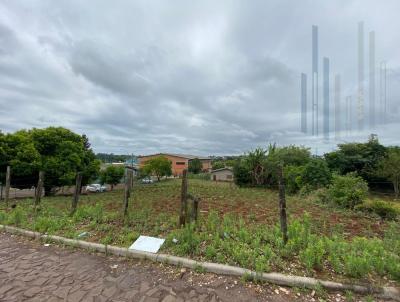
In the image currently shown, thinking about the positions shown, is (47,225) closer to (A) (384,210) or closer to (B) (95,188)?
(A) (384,210)

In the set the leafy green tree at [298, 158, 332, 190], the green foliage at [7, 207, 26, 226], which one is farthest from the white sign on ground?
the leafy green tree at [298, 158, 332, 190]

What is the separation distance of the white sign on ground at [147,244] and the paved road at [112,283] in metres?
0.24

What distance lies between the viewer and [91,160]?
2181cm

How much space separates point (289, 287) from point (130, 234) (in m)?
2.82

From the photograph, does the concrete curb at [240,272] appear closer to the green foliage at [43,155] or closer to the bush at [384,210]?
the bush at [384,210]

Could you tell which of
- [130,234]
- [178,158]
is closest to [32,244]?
[130,234]

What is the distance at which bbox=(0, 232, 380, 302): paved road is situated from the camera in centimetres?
268

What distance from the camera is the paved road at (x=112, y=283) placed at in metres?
2.68

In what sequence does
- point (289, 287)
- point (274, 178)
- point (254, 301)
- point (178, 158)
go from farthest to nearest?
point (178, 158), point (274, 178), point (289, 287), point (254, 301)

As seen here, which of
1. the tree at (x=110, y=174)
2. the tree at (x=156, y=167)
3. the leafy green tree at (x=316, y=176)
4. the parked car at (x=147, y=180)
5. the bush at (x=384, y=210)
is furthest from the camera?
the tree at (x=156, y=167)

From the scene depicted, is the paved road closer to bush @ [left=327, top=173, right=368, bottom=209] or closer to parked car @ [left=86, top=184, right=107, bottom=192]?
bush @ [left=327, top=173, right=368, bottom=209]

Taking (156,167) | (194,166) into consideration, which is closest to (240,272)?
(156,167)

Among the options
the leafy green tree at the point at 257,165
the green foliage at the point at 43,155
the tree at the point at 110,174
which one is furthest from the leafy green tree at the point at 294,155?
the tree at the point at 110,174

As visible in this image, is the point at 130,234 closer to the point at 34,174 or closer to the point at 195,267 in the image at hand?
the point at 195,267
